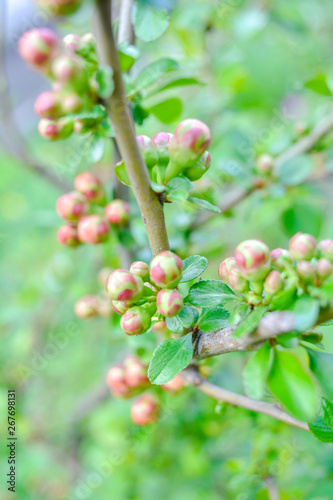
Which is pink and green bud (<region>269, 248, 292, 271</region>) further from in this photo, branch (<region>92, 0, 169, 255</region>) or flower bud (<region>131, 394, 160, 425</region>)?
flower bud (<region>131, 394, 160, 425</region>)

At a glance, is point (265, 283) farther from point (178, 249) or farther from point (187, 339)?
point (178, 249)

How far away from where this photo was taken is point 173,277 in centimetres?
41

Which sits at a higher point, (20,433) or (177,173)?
(177,173)

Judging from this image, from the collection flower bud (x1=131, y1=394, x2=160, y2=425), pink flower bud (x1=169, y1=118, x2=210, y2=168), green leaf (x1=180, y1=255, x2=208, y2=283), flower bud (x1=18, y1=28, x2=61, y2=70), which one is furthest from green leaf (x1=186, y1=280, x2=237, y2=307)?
flower bud (x1=131, y1=394, x2=160, y2=425)

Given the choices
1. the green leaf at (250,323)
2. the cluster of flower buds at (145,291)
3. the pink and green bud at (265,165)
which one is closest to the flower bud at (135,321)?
the cluster of flower buds at (145,291)

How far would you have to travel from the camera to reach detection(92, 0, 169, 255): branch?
0.33 metres

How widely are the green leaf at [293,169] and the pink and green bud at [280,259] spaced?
463mm

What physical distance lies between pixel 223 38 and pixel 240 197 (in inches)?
49.3

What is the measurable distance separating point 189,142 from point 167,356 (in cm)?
21

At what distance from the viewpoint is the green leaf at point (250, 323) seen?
38 centimetres

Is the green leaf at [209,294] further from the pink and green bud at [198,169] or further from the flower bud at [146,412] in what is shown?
the flower bud at [146,412]

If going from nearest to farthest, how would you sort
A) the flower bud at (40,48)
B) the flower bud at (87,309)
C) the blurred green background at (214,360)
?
1. the flower bud at (40,48)
2. the flower bud at (87,309)
3. the blurred green background at (214,360)

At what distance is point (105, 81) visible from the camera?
0.35 m

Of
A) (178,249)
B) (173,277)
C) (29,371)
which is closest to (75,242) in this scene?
(178,249)
